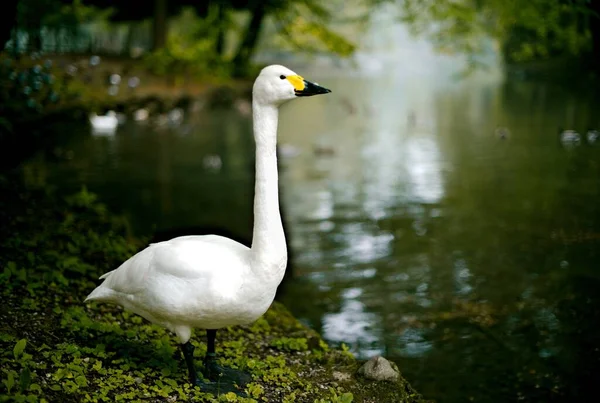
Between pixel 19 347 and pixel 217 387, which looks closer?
pixel 19 347

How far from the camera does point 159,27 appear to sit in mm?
14383

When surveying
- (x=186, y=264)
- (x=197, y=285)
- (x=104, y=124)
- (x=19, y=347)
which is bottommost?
(x=104, y=124)

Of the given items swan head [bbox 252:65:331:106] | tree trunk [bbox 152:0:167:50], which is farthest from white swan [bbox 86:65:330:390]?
tree trunk [bbox 152:0:167:50]

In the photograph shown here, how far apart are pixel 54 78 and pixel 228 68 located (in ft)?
10.6

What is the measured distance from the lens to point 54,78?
413 inches

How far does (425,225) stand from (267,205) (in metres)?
7.66

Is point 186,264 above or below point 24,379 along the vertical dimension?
above

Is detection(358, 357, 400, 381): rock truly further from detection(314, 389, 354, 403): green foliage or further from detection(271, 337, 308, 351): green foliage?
detection(271, 337, 308, 351): green foliage

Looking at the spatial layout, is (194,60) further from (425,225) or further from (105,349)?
(105,349)

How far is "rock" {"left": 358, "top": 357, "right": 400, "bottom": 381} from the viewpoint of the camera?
17.3ft

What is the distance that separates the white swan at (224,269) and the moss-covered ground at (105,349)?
431 mm

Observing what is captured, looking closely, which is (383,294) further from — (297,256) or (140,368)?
(140,368)

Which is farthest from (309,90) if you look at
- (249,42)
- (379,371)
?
(249,42)

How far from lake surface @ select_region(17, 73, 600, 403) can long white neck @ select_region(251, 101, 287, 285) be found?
2.40 m
